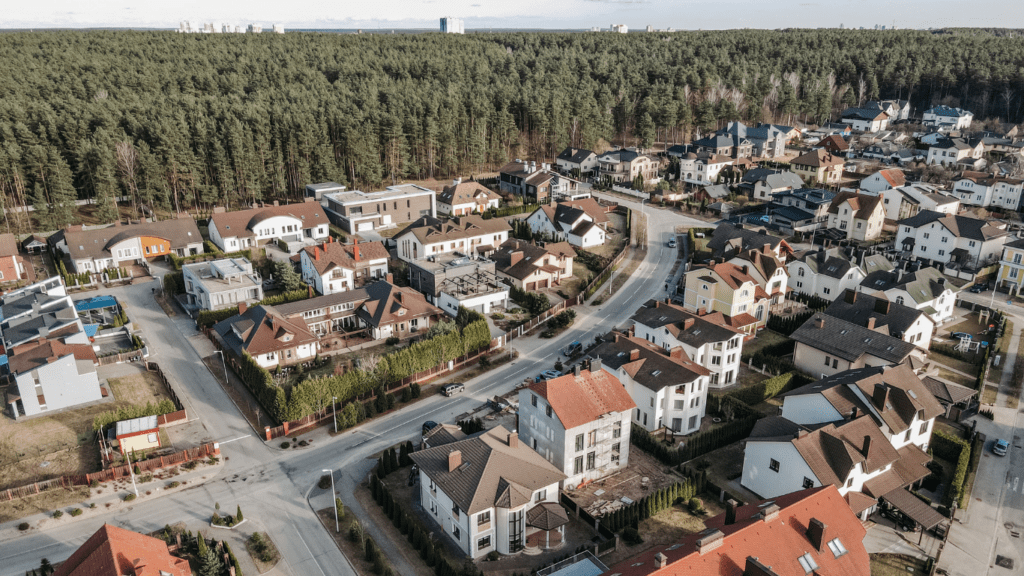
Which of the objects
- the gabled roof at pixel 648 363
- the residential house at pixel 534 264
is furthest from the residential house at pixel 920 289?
the residential house at pixel 534 264

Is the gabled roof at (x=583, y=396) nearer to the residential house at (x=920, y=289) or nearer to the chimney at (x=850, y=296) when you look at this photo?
the chimney at (x=850, y=296)

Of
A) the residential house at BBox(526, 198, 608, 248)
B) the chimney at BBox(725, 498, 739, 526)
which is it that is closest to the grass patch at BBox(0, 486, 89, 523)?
the chimney at BBox(725, 498, 739, 526)

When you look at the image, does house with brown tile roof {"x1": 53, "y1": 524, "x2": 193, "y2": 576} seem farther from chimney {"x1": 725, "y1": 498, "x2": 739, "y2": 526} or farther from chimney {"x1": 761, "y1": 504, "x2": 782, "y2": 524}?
chimney {"x1": 761, "y1": 504, "x2": 782, "y2": 524}

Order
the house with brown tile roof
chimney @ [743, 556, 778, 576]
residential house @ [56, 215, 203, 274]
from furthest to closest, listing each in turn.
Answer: residential house @ [56, 215, 203, 274] < the house with brown tile roof < chimney @ [743, 556, 778, 576]

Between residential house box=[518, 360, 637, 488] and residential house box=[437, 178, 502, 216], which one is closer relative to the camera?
residential house box=[518, 360, 637, 488]

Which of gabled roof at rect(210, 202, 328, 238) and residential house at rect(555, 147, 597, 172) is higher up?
residential house at rect(555, 147, 597, 172)

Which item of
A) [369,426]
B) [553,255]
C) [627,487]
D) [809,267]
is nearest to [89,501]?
[369,426]

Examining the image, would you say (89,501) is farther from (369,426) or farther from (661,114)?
(661,114)

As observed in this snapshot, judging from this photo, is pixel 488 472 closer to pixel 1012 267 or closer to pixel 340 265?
pixel 340 265
